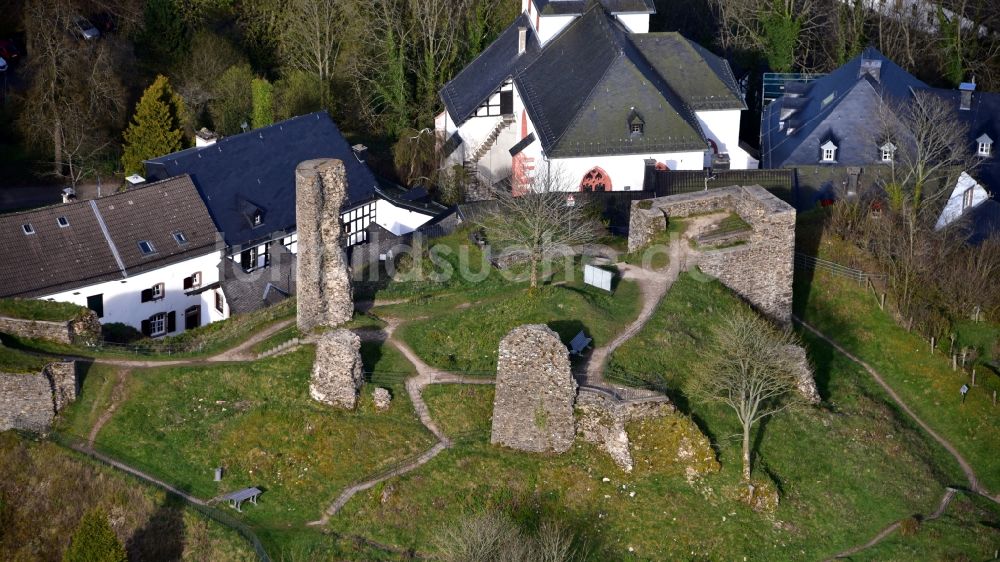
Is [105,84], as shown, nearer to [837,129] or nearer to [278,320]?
[278,320]

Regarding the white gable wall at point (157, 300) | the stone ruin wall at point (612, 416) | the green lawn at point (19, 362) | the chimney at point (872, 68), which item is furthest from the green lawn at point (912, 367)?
the green lawn at point (19, 362)

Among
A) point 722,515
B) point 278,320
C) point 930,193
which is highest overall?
point 930,193

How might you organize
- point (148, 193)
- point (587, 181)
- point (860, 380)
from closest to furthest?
point (860, 380), point (148, 193), point (587, 181)

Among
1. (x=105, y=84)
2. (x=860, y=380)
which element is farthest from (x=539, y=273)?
(x=105, y=84)

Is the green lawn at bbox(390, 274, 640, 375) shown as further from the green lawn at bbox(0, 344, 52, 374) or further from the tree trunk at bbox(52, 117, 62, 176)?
the tree trunk at bbox(52, 117, 62, 176)

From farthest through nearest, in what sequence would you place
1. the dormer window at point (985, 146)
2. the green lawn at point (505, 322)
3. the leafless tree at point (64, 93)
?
the leafless tree at point (64, 93) < the dormer window at point (985, 146) < the green lawn at point (505, 322)

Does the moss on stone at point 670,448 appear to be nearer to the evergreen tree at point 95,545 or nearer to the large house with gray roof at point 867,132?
the evergreen tree at point 95,545
